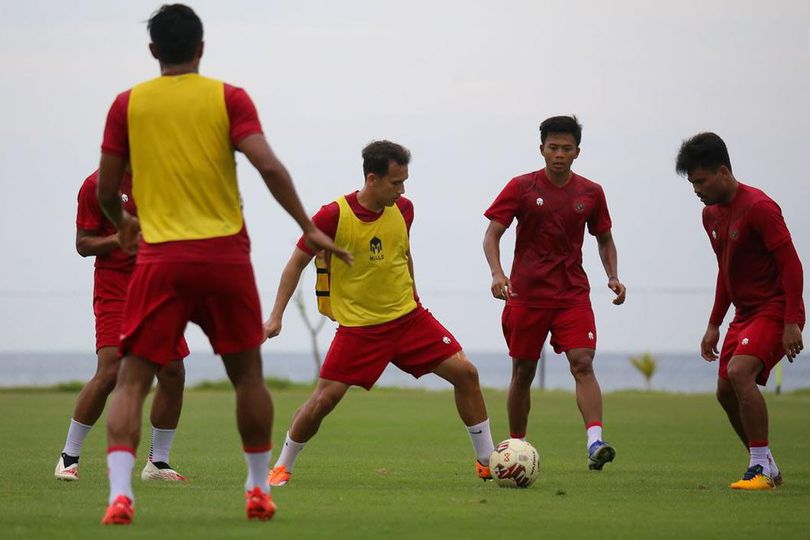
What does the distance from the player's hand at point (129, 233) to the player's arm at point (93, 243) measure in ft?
7.47

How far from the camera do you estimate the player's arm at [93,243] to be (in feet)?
30.3

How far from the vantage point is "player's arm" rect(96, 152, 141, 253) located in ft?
22.0

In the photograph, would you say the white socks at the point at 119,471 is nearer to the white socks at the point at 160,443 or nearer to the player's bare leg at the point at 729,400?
the white socks at the point at 160,443

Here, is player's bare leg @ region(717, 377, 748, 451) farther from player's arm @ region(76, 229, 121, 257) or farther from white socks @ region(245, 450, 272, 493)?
player's arm @ region(76, 229, 121, 257)

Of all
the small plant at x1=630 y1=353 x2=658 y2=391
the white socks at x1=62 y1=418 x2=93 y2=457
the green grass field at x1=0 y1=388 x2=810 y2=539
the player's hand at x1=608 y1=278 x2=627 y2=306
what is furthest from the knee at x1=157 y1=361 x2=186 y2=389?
the small plant at x1=630 y1=353 x2=658 y2=391

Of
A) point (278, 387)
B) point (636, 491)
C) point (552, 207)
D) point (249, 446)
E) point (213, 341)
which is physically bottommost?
point (278, 387)

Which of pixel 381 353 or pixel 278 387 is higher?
pixel 381 353

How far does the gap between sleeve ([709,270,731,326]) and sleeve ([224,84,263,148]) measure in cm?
456

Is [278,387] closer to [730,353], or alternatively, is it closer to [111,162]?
[730,353]

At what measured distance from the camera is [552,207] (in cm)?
1093

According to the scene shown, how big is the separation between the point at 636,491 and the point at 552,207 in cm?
280

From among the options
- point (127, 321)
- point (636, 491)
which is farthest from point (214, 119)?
point (636, 491)

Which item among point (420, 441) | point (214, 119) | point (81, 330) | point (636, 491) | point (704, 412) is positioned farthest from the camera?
point (81, 330)

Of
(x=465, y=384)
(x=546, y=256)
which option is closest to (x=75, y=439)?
(x=465, y=384)
